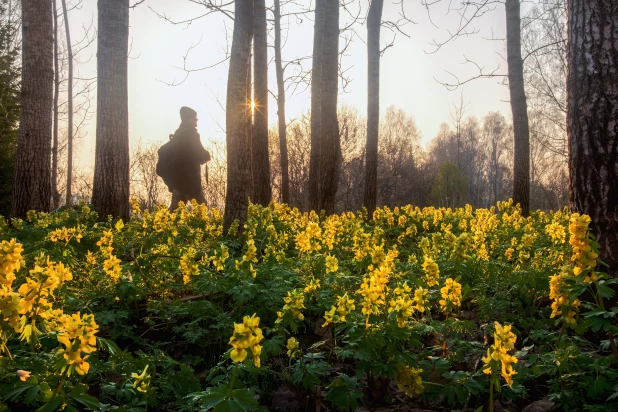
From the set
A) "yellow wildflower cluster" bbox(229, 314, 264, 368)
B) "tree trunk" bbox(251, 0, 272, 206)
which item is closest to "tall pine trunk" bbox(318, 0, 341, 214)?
"tree trunk" bbox(251, 0, 272, 206)

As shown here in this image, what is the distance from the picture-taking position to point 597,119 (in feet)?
11.8

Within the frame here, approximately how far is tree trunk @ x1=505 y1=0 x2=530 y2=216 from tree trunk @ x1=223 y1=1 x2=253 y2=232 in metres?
8.76

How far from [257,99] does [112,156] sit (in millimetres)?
4967

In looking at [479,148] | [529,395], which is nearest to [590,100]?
[529,395]

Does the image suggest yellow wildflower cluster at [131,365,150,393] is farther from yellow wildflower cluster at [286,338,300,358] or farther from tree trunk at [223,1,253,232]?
tree trunk at [223,1,253,232]

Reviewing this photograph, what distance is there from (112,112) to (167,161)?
27.2ft

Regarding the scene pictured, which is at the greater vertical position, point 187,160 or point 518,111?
point 518,111

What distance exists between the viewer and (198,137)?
57.3 feet

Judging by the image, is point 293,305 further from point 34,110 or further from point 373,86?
point 373,86

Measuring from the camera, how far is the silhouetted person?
16.8m

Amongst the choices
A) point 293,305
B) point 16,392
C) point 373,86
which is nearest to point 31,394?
point 16,392

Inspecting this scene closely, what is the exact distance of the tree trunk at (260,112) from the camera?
37.5ft

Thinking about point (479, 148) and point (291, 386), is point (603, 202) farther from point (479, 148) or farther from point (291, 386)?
point (479, 148)

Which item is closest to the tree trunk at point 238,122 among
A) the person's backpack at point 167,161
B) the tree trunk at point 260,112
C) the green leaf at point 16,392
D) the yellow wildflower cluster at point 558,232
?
the tree trunk at point 260,112
